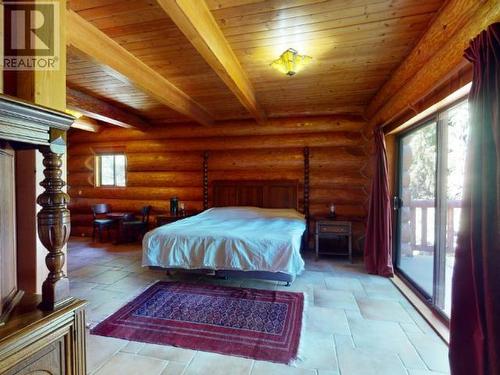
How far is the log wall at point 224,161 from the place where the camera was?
4.90 metres

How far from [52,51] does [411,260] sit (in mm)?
4823

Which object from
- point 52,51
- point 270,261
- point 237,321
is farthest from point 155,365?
point 52,51

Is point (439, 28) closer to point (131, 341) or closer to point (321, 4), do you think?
point (321, 4)

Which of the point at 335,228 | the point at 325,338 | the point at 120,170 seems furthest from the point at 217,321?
the point at 120,170

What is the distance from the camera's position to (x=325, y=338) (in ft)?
7.09

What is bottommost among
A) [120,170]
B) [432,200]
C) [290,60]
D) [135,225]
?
[135,225]

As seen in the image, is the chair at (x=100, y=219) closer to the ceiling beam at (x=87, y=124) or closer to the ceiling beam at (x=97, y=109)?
the ceiling beam at (x=87, y=124)

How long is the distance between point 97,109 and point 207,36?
3139mm

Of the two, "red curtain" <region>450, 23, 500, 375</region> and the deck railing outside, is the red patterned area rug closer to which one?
"red curtain" <region>450, 23, 500, 375</region>

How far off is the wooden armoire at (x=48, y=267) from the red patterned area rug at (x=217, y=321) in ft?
4.02

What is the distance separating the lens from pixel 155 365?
1858mm

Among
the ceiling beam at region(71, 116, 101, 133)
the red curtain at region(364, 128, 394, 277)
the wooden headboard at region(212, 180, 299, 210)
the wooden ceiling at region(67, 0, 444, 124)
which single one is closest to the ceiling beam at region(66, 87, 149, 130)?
the wooden ceiling at region(67, 0, 444, 124)

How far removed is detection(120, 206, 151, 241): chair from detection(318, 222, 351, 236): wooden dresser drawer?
12.6ft

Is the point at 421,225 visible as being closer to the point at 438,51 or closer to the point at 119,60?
the point at 438,51
